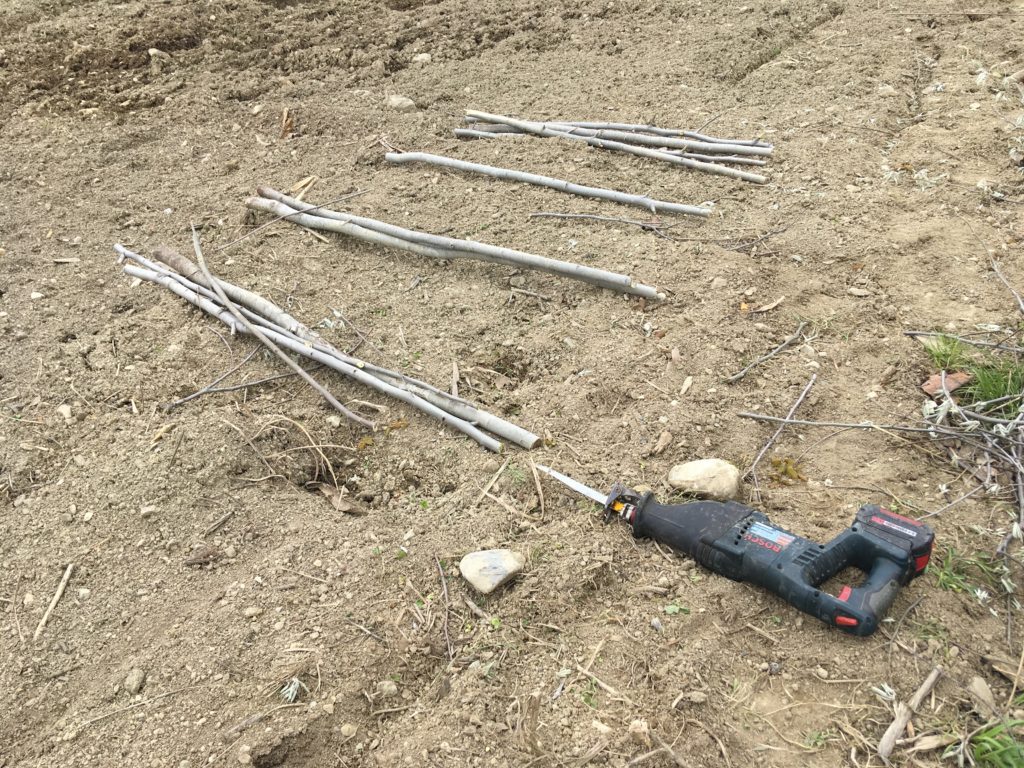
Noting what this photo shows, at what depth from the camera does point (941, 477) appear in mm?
2592

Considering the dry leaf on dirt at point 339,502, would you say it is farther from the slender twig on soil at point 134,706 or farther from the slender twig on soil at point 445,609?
the slender twig on soil at point 134,706

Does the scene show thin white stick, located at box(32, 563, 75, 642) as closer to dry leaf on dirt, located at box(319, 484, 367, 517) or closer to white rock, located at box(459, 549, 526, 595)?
dry leaf on dirt, located at box(319, 484, 367, 517)

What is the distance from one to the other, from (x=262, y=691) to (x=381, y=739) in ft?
1.29

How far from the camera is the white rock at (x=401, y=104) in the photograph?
5.22m

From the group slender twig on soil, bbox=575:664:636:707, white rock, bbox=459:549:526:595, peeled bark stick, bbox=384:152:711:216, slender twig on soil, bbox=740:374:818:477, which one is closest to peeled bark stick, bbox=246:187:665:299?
peeled bark stick, bbox=384:152:711:216

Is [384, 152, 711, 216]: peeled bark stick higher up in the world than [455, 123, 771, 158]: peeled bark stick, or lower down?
lower down

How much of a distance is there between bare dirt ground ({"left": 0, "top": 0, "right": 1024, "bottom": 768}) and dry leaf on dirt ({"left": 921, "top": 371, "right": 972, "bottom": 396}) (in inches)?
2.6

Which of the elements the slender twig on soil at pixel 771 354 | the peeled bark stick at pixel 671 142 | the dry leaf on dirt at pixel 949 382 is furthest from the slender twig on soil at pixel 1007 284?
the peeled bark stick at pixel 671 142

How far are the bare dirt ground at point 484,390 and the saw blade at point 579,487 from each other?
7cm

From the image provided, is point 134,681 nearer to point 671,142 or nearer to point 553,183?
point 553,183

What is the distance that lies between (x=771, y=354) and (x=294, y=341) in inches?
80.1

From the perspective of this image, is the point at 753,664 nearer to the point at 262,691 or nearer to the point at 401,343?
the point at 262,691

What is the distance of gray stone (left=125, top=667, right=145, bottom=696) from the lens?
7.72 ft

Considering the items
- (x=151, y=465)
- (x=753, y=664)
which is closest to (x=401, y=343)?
(x=151, y=465)
